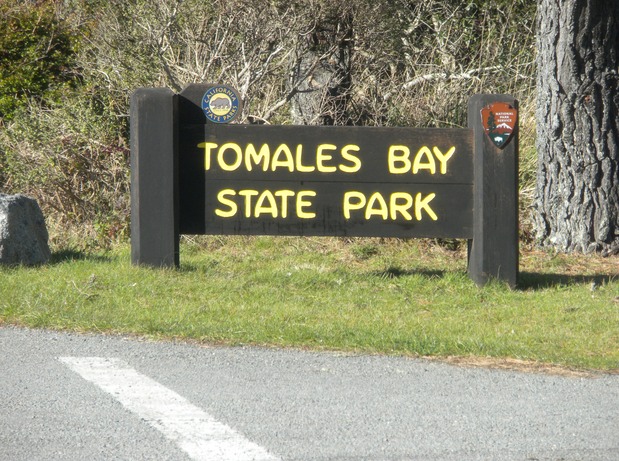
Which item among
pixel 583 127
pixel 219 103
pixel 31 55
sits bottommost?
pixel 583 127

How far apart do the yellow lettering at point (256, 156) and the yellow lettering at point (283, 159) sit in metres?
0.06

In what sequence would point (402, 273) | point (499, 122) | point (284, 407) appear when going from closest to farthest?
point (284, 407) → point (499, 122) → point (402, 273)

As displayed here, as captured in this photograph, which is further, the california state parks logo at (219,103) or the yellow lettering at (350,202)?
the california state parks logo at (219,103)

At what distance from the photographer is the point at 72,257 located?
9.70 m

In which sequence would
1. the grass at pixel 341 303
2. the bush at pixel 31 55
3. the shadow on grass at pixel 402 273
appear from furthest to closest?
the bush at pixel 31 55, the shadow on grass at pixel 402 273, the grass at pixel 341 303

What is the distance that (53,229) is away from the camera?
11641 millimetres

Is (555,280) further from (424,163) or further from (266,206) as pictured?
(266,206)

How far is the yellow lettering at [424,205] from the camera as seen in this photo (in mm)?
8461

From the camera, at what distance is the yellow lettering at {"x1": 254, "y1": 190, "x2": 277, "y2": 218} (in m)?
8.55

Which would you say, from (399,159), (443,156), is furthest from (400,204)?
(443,156)

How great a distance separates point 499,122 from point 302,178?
1720mm

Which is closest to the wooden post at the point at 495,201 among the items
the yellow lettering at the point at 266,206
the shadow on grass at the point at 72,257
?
the yellow lettering at the point at 266,206

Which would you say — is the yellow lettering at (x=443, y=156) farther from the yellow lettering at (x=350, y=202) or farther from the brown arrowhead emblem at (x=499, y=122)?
the yellow lettering at (x=350, y=202)

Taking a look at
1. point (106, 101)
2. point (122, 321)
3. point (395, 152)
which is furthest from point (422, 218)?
point (106, 101)
